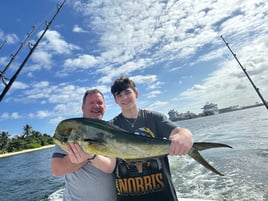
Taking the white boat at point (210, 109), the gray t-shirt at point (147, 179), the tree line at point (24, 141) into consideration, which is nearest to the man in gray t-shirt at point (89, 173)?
the gray t-shirt at point (147, 179)

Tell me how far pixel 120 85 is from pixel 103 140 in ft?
3.07

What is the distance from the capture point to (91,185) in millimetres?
2395

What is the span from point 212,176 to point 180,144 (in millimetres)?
7880

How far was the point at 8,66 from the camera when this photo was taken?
4.58m

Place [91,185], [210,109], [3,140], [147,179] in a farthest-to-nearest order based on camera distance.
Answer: [210,109] < [3,140] < [91,185] < [147,179]

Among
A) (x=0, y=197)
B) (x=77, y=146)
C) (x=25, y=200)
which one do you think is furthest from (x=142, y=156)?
(x=0, y=197)

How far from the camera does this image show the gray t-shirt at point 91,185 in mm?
2393

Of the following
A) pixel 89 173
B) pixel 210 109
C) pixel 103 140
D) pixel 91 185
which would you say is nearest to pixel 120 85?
pixel 103 140

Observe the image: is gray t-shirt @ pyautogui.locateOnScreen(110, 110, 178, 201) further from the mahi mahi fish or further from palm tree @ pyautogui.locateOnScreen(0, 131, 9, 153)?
palm tree @ pyautogui.locateOnScreen(0, 131, 9, 153)

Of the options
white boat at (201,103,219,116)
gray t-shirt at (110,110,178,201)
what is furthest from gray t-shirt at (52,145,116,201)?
white boat at (201,103,219,116)

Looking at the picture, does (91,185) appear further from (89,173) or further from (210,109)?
(210,109)

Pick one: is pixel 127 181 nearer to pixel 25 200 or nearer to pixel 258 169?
pixel 258 169

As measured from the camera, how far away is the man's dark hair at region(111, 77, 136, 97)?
242cm

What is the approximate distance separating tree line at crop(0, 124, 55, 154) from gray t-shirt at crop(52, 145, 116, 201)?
78.3 meters
